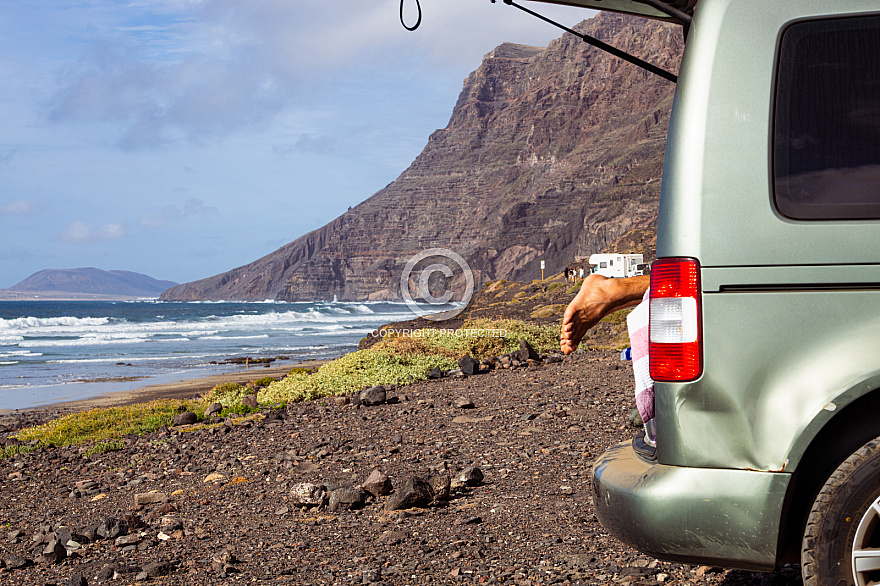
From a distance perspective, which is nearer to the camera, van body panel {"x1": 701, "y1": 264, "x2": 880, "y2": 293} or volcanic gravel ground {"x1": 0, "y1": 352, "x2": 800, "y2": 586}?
van body panel {"x1": 701, "y1": 264, "x2": 880, "y2": 293}

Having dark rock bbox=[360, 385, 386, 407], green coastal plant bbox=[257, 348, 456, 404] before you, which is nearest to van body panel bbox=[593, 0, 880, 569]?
dark rock bbox=[360, 385, 386, 407]

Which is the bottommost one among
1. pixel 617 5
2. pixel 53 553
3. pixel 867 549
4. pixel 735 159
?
pixel 53 553

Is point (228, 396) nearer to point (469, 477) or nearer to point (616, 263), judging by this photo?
point (469, 477)

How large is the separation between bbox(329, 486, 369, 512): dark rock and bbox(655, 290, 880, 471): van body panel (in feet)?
11.5

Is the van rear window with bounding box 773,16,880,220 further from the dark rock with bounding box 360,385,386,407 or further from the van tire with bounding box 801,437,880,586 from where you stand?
the dark rock with bounding box 360,385,386,407

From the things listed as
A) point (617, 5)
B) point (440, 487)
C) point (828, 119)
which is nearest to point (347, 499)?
point (440, 487)

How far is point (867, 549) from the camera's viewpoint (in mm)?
2303

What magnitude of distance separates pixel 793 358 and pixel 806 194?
564mm

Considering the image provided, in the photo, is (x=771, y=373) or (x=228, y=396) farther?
(x=228, y=396)

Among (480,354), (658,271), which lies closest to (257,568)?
(658,271)

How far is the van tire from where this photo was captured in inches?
90.3

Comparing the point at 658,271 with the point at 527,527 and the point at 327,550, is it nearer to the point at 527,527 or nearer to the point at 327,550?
the point at 527,527

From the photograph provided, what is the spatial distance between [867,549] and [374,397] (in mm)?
8476

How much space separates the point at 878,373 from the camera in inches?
88.7
